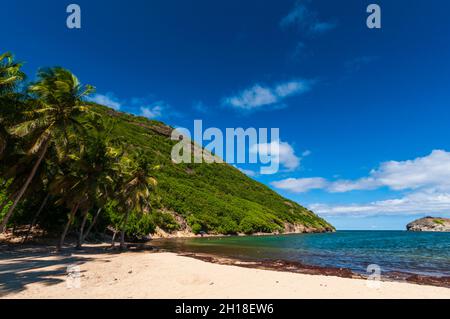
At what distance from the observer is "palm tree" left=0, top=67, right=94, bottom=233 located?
2019 cm

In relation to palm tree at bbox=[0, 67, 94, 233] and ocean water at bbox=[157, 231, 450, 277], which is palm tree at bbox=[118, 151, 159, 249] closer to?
ocean water at bbox=[157, 231, 450, 277]

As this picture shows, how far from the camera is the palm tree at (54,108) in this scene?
2019cm

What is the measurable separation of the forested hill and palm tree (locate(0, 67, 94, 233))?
2751 cm

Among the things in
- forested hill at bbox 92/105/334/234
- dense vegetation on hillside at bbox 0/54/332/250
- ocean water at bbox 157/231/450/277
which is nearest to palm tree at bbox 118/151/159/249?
dense vegetation on hillside at bbox 0/54/332/250

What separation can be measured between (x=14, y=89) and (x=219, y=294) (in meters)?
20.6

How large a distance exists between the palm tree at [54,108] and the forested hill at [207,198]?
27.5 m

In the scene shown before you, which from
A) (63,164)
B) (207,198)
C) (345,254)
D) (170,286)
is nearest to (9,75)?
(63,164)

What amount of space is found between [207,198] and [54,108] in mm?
72846

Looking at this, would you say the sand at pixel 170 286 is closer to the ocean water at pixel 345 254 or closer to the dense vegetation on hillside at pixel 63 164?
the dense vegetation on hillside at pixel 63 164

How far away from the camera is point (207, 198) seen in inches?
3600

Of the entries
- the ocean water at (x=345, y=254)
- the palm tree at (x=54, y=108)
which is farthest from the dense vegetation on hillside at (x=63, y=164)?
the ocean water at (x=345, y=254)

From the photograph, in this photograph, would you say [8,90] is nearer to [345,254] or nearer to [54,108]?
[54,108]

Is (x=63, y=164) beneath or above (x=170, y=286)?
above

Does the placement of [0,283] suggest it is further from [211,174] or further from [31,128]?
[211,174]
